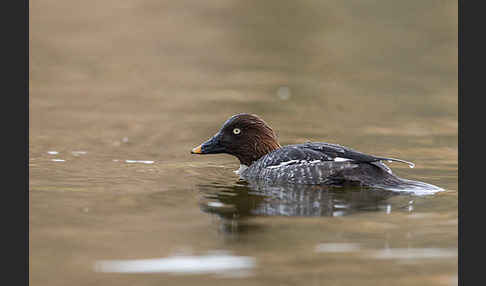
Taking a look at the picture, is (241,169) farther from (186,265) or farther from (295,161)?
(186,265)

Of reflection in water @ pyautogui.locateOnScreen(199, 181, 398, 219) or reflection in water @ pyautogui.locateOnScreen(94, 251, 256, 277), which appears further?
reflection in water @ pyautogui.locateOnScreen(199, 181, 398, 219)

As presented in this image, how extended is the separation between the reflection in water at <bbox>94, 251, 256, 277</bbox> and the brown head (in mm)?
4483

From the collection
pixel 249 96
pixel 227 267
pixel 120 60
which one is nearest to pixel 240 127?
pixel 227 267

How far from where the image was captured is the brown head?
11.3m

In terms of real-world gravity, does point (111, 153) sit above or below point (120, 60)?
below

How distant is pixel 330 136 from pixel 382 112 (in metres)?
2.63

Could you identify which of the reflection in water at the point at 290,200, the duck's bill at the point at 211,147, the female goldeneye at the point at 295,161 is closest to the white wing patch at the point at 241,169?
the female goldeneye at the point at 295,161

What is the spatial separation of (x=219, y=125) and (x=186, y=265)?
8.16 metres

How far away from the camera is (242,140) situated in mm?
11344

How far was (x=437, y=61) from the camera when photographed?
69.4 ft

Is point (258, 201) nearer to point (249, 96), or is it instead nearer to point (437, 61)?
point (249, 96)

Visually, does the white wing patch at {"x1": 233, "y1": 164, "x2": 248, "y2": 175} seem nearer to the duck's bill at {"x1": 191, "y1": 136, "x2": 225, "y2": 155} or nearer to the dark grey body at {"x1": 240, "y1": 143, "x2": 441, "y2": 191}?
the duck's bill at {"x1": 191, "y1": 136, "x2": 225, "y2": 155}

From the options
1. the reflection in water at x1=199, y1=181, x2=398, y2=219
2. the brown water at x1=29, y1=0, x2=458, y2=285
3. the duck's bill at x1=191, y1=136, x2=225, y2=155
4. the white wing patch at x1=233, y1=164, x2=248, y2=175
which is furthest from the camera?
the duck's bill at x1=191, y1=136, x2=225, y2=155

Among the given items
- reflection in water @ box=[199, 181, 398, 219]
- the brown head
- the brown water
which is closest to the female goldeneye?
the brown head
